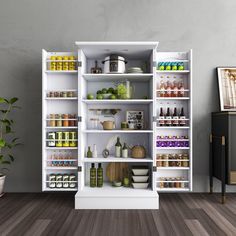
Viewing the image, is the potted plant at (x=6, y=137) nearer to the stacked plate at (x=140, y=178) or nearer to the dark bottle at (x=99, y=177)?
the dark bottle at (x=99, y=177)

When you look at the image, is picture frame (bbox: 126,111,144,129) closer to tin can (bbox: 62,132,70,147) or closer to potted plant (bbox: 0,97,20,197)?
tin can (bbox: 62,132,70,147)

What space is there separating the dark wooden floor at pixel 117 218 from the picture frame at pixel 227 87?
132cm

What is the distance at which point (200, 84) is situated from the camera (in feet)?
12.7

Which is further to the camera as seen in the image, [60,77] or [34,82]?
[34,82]

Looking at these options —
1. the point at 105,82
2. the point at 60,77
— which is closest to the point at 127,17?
the point at 105,82

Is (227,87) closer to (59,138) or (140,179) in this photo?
(140,179)

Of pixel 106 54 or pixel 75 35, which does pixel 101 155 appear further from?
pixel 75 35

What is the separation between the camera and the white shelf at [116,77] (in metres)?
3.32

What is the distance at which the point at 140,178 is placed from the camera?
3.42 meters

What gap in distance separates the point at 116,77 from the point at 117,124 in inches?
27.6

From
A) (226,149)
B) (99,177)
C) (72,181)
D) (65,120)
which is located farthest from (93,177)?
(226,149)

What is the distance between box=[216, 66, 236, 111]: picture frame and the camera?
3771 millimetres

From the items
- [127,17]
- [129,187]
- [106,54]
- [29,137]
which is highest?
[127,17]

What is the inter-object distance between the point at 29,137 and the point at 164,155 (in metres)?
2.00
